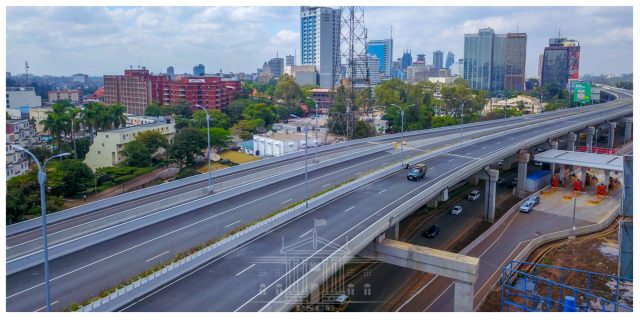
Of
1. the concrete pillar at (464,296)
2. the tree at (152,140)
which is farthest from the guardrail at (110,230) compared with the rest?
the tree at (152,140)

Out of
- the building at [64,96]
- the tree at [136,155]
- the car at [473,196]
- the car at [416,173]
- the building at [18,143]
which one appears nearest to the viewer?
the car at [416,173]

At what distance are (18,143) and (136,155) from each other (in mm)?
14848

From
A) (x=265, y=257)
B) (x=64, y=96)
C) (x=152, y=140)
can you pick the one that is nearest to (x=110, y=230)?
(x=265, y=257)

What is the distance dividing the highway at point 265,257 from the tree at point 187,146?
32.1 m

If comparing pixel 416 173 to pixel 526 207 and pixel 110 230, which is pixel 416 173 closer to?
pixel 526 207

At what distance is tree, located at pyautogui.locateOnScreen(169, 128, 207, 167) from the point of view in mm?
61188

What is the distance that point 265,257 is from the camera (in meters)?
21.6

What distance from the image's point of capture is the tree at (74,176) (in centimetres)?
4766

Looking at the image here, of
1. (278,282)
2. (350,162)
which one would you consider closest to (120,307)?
(278,282)

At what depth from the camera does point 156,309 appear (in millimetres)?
17406

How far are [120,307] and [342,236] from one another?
10.5 metres

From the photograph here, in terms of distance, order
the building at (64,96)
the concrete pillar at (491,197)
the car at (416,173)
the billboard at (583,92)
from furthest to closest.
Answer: the building at (64,96) < the billboard at (583,92) < the concrete pillar at (491,197) < the car at (416,173)

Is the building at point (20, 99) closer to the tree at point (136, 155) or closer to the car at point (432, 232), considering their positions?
the tree at point (136, 155)

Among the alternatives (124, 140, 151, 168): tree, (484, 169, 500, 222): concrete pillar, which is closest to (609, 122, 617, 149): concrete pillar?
(484, 169, 500, 222): concrete pillar
